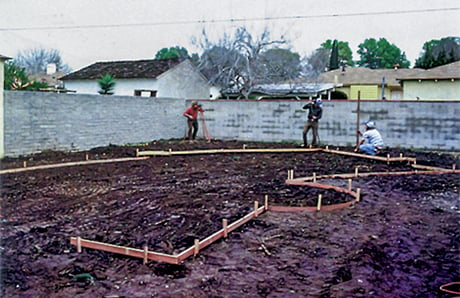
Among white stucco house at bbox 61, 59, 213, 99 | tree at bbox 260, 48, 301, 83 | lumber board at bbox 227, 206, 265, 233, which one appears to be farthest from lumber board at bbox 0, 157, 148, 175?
tree at bbox 260, 48, 301, 83

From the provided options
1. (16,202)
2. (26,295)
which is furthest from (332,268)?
(16,202)

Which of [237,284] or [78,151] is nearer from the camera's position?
[237,284]

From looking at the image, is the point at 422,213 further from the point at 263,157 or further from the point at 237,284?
the point at 263,157

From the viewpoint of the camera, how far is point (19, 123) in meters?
10.6

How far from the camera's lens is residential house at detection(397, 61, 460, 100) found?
1964cm

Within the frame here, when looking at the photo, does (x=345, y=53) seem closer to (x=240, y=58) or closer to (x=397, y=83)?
(x=397, y=83)

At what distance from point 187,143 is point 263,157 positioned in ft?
12.6

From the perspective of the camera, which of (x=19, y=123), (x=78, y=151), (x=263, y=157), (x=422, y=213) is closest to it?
(x=422, y=213)

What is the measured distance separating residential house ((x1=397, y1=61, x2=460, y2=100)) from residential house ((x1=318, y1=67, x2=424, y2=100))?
7.27 metres

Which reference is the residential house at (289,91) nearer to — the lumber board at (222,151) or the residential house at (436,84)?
the residential house at (436,84)

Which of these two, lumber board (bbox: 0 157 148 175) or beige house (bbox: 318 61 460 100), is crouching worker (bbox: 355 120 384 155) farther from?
beige house (bbox: 318 61 460 100)

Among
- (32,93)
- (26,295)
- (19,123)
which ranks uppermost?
(32,93)

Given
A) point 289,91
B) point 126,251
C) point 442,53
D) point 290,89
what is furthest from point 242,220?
point 442,53

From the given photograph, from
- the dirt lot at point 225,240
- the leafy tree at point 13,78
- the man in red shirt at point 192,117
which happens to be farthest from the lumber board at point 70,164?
the leafy tree at point 13,78
